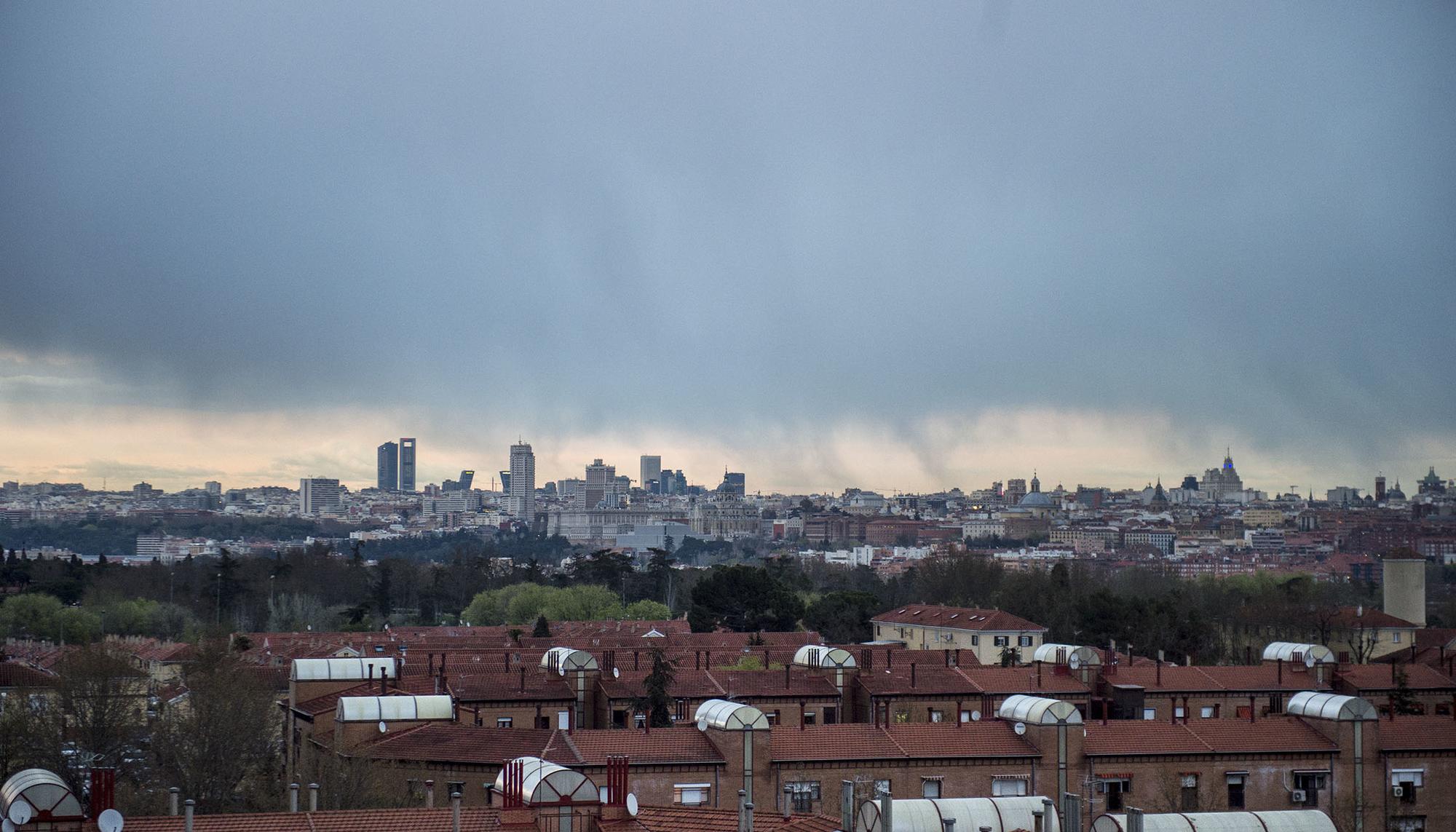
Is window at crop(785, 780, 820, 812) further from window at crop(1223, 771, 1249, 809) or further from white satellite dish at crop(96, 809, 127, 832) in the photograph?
white satellite dish at crop(96, 809, 127, 832)

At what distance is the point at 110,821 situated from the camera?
12.8 metres

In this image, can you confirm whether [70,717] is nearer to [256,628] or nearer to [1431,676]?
[1431,676]

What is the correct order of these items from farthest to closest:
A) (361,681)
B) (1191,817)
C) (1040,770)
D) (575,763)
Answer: (361,681), (1040,770), (575,763), (1191,817)

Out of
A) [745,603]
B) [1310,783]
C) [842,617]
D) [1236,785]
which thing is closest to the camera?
A: [1236,785]

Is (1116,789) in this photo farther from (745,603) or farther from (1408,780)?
(745,603)

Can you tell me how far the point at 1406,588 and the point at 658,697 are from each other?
3984 centimetres

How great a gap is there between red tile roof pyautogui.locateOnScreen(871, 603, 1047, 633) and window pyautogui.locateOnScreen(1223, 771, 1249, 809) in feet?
98.0

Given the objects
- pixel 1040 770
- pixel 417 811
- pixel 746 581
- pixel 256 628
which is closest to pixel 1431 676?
pixel 1040 770

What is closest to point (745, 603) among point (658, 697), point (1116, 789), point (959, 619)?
point (959, 619)

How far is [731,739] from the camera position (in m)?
22.6

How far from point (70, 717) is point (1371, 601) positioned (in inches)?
2424

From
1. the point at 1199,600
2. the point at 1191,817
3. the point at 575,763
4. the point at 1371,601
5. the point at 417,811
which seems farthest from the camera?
the point at 1371,601

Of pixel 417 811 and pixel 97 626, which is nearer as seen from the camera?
pixel 417 811

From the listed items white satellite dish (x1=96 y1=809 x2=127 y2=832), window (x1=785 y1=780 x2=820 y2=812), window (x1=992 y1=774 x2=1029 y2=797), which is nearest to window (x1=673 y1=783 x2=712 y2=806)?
window (x1=785 y1=780 x2=820 y2=812)
